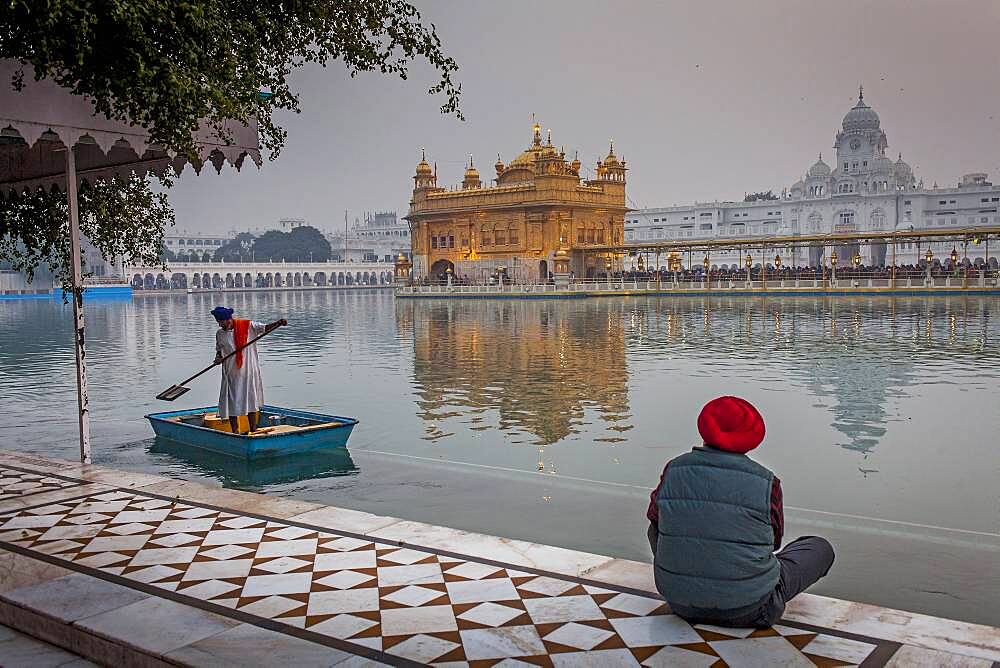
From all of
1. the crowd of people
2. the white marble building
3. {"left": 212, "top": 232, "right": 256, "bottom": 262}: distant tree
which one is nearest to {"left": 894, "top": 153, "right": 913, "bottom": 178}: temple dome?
the white marble building

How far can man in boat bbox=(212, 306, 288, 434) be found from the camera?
8086 mm

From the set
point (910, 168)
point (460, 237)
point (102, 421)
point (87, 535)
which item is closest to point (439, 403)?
point (102, 421)

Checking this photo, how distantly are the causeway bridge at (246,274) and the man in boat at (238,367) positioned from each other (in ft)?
275

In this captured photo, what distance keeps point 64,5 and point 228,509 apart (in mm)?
2969

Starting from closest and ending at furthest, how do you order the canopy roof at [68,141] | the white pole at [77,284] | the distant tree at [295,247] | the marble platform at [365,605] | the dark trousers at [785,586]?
1. the marble platform at [365,605]
2. the dark trousers at [785,586]
3. the canopy roof at [68,141]
4. the white pole at [77,284]
5. the distant tree at [295,247]

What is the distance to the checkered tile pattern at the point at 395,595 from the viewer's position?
138 inches

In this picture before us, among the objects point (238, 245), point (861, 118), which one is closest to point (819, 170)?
point (861, 118)

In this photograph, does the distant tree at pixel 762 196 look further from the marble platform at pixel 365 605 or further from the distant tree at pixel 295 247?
the marble platform at pixel 365 605

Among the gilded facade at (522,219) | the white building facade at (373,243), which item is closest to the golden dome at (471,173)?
the gilded facade at (522,219)

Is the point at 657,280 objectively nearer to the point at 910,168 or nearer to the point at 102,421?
the point at 102,421

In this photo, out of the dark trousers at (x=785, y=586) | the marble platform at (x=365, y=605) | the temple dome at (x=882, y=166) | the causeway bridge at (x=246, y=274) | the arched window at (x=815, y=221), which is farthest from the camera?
the arched window at (x=815, y=221)

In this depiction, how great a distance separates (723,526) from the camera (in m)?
3.51

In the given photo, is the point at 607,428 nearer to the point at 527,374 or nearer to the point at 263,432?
the point at 263,432

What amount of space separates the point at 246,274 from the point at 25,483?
96739 millimetres
